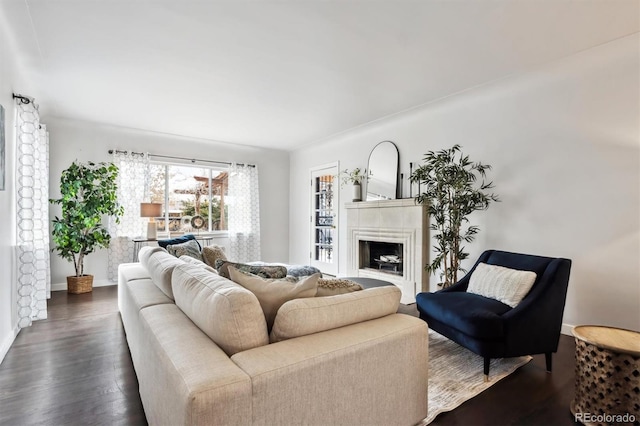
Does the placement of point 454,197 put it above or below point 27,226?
above

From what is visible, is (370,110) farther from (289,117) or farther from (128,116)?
(128,116)

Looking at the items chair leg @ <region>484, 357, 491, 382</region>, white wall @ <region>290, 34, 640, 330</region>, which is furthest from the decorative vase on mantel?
chair leg @ <region>484, 357, 491, 382</region>

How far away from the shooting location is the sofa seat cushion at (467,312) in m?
2.14

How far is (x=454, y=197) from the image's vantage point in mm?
3559

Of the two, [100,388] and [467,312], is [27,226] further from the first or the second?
[467,312]

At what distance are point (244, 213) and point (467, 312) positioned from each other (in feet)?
16.5

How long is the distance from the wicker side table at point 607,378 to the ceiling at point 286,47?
2240 millimetres

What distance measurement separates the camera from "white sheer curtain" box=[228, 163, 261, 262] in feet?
21.1

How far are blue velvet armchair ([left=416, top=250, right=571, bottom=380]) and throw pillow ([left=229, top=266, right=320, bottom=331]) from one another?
4.36 ft

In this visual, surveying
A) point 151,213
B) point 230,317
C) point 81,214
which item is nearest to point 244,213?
point 151,213

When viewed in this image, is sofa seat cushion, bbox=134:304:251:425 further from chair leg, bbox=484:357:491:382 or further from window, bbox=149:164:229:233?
window, bbox=149:164:229:233

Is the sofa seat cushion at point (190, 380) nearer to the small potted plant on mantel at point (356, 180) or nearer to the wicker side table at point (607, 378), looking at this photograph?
the wicker side table at point (607, 378)

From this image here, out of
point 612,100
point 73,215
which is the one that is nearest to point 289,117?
point 73,215

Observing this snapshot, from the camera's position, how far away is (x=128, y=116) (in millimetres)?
4727
